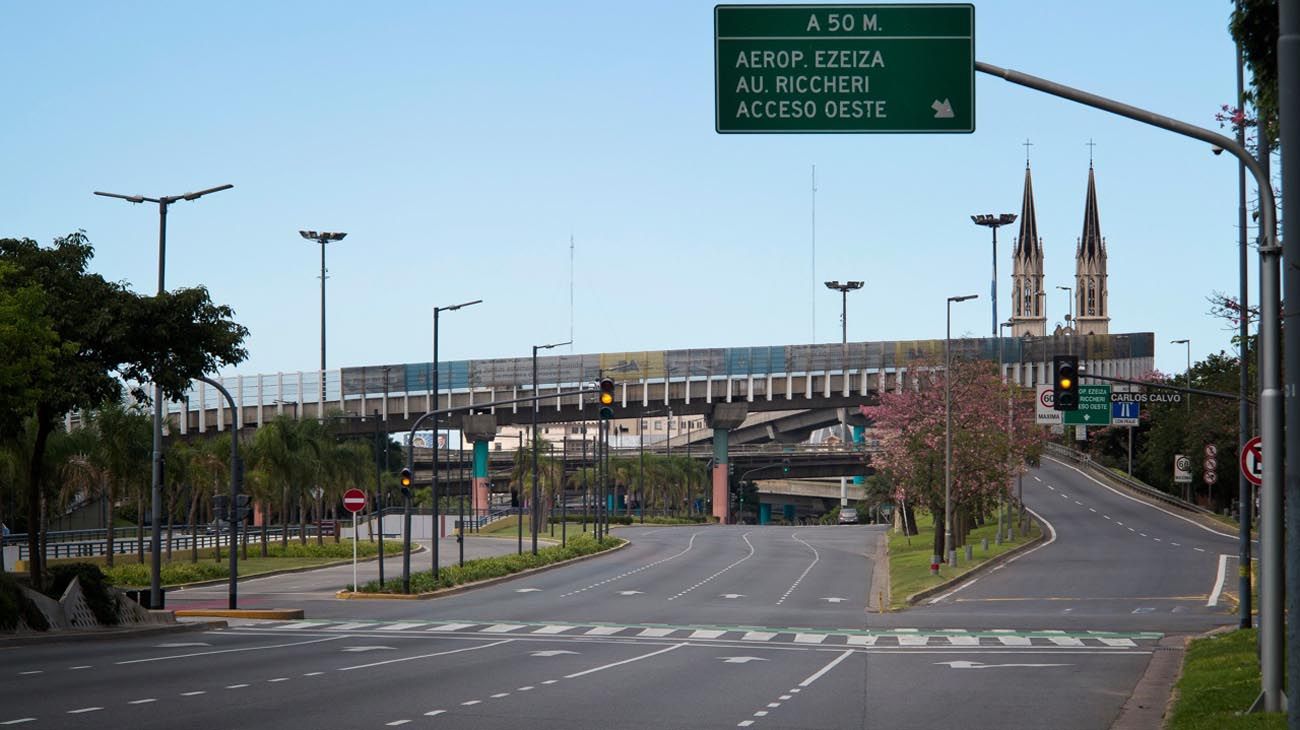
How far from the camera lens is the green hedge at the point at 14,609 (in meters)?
31.0

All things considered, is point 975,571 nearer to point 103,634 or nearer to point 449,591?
point 449,591

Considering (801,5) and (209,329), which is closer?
(801,5)

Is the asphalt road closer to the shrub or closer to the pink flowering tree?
the shrub

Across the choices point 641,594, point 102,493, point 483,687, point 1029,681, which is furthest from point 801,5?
point 102,493

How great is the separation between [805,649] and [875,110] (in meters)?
18.3

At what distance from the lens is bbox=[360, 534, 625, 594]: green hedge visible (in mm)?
52844

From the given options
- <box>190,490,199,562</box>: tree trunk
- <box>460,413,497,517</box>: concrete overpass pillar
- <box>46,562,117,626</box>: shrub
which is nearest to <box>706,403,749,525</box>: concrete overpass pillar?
<box>460,413,497,517</box>: concrete overpass pillar

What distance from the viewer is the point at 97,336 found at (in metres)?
38.2

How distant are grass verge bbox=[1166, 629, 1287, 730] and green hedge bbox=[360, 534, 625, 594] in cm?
3009

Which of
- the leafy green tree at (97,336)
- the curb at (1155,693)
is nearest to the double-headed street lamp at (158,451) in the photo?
the leafy green tree at (97,336)

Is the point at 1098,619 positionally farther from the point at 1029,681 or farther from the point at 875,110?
the point at 875,110

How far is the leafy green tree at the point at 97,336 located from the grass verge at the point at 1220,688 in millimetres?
24823

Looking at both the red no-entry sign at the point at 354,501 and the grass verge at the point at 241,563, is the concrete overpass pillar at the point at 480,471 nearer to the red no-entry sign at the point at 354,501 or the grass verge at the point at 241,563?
the grass verge at the point at 241,563

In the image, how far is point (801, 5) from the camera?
607 inches
